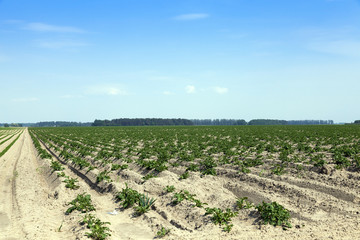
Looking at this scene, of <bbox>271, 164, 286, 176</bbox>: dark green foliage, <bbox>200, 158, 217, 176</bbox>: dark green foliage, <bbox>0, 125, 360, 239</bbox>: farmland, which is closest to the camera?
<bbox>0, 125, 360, 239</bbox>: farmland

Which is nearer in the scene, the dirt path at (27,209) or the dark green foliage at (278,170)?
the dirt path at (27,209)

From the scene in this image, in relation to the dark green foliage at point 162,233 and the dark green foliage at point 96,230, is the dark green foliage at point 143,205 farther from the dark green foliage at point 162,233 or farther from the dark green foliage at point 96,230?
the dark green foliage at point 162,233

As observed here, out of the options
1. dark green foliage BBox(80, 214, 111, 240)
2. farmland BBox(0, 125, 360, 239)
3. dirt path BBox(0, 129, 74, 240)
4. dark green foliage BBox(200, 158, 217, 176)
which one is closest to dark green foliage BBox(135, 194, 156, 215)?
farmland BBox(0, 125, 360, 239)

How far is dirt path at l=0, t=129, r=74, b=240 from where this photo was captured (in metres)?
6.93

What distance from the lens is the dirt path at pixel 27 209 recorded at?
6934mm

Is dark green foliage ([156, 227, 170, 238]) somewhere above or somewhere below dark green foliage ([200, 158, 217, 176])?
A: below

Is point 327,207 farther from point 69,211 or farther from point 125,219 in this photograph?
point 69,211

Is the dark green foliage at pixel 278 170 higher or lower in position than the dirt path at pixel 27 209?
higher

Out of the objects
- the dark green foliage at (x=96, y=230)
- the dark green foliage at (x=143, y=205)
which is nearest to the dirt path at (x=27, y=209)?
the dark green foliage at (x=96, y=230)

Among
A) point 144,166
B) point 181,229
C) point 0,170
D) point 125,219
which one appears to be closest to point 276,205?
point 181,229

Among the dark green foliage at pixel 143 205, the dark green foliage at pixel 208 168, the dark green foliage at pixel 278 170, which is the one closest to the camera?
the dark green foliage at pixel 143 205

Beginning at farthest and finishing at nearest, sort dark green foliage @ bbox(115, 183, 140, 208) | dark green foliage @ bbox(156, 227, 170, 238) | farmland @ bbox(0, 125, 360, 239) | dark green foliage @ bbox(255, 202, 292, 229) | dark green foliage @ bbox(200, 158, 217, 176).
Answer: dark green foliage @ bbox(200, 158, 217, 176), dark green foliage @ bbox(115, 183, 140, 208), dark green foliage @ bbox(255, 202, 292, 229), farmland @ bbox(0, 125, 360, 239), dark green foliage @ bbox(156, 227, 170, 238)

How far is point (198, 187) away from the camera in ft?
34.6

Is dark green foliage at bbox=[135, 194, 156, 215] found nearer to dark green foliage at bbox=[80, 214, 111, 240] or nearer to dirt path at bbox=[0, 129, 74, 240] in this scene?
dark green foliage at bbox=[80, 214, 111, 240]
